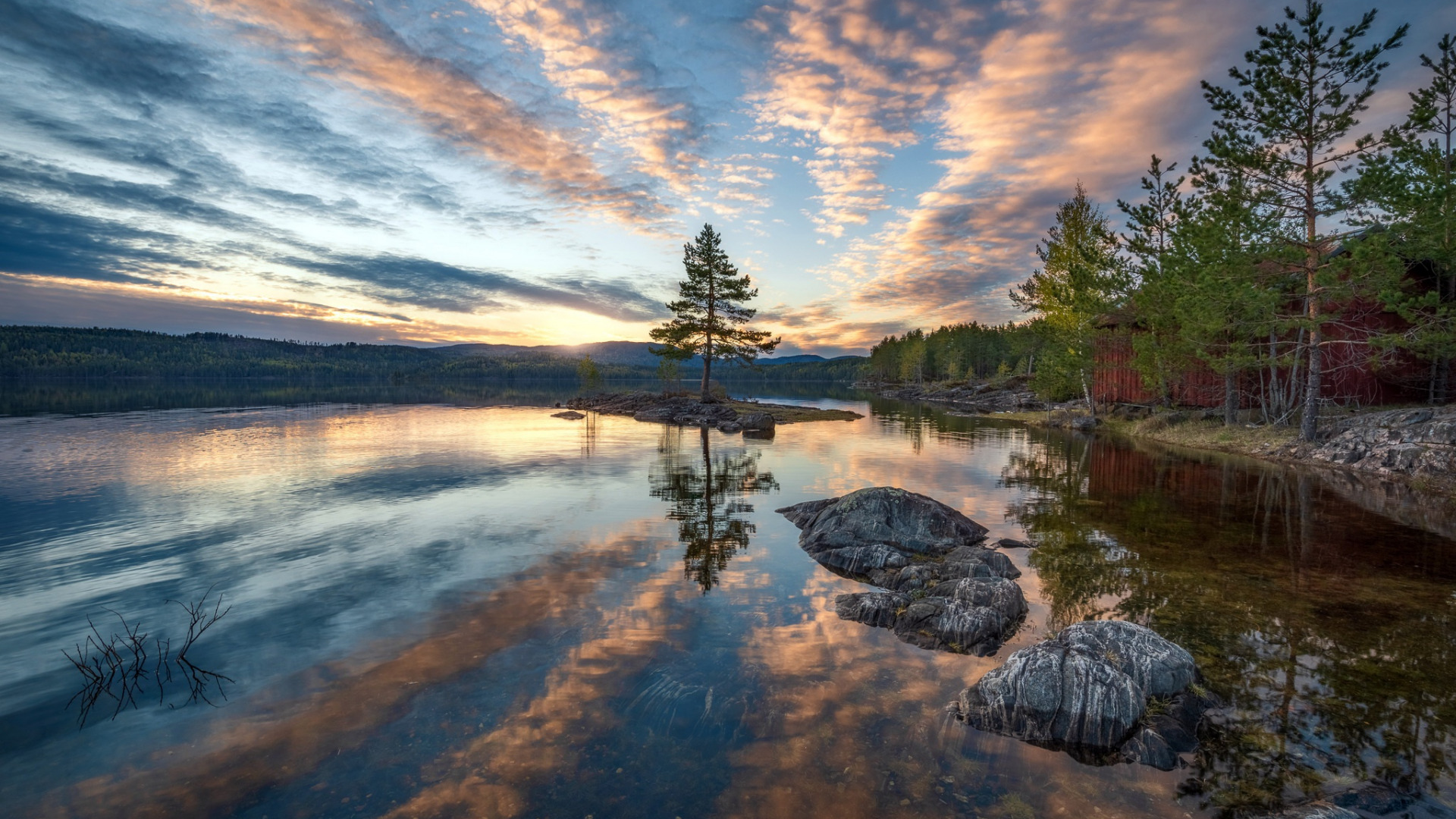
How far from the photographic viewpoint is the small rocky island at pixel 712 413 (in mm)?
45312

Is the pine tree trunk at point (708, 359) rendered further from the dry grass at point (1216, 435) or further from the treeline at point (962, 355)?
the treeline at point (962, 355)

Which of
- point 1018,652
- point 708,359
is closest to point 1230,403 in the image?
point 1018,652

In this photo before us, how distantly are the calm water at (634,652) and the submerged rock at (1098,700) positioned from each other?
298 millimetres

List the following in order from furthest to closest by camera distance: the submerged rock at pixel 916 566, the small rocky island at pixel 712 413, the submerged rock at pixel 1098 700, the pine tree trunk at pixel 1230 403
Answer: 1. the small rocky island at pixel 712 413
2. the pine tree trunk at pixel 1230 403
3. the submerged rock at pixel 916 566
4. the submerged rock at pixel 1098 700

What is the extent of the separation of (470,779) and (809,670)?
4543 mm

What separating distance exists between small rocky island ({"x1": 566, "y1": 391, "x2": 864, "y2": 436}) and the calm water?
2362 cm

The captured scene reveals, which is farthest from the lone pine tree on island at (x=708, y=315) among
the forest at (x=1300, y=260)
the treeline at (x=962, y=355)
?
the treeline at (x=962, y=355)

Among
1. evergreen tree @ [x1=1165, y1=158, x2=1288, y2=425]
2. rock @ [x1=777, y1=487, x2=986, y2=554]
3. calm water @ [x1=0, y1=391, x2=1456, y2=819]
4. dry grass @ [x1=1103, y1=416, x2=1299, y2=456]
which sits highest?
evergreen tree @ [x1=1165, y1=158, x2=1288, y2=425]

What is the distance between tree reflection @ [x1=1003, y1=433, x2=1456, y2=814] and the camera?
6.28 metres

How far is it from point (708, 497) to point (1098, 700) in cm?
1428

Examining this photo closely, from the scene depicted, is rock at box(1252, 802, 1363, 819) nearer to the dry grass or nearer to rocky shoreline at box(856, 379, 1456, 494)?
rocky shoreline at box(856, 379, 1456, 494)

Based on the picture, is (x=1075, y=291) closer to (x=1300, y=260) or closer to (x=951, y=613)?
(x=1300, y=260)

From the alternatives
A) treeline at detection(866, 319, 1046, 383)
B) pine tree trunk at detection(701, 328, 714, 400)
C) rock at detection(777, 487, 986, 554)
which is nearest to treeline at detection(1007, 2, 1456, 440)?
rock at detection(777, 487, 986, 554)

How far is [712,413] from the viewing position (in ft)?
169
